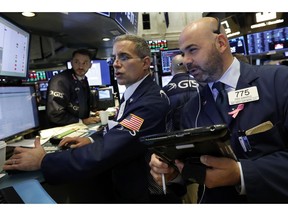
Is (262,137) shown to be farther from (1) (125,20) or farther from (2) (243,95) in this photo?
(1) (125,20)

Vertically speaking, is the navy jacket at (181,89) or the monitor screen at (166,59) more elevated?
the monitor screen at (166,59)

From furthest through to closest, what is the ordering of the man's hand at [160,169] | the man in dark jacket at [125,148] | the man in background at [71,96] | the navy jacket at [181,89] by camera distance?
the man in background at [71,96] < the navy jacket at [181,89] < the man in dark jacket at [125,148] < the man's hand at [160,169]

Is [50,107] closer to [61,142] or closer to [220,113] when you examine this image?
[61,142]

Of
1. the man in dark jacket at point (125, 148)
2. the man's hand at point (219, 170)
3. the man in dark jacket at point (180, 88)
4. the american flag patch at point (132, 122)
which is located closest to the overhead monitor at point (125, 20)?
the man in dark jacket at point (180, 88)

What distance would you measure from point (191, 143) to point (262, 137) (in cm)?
34

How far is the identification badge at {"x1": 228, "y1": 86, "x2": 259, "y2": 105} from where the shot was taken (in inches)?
33.5

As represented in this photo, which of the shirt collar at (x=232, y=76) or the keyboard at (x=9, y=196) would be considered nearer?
the keyboard at (x=9, y=196)

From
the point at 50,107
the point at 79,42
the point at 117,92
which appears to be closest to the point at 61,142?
the point at 50,107

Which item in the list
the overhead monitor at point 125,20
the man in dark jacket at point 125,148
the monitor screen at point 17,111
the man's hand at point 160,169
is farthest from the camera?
the overhead monitor at point 125,20

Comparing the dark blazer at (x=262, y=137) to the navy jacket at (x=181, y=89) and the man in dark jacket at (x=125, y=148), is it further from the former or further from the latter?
the navy jacket at (x=181, y=89)

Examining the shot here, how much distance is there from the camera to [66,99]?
227 cm

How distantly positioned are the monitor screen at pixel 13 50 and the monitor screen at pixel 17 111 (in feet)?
0.42

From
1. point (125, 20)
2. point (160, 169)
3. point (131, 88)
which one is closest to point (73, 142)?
point (131, 88)

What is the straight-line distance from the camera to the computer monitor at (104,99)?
293 cm
